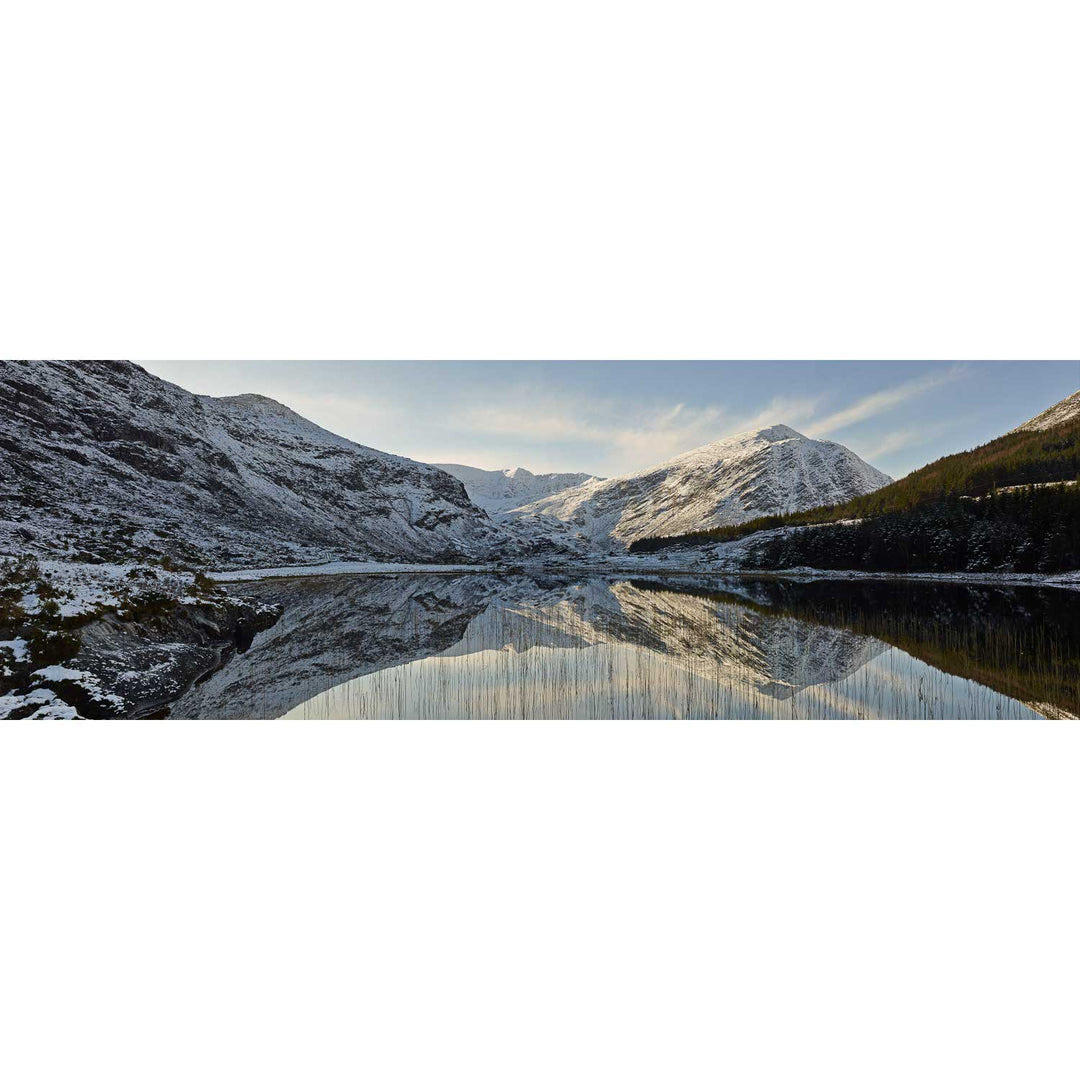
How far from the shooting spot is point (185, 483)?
7612 centimetres

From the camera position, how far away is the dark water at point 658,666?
34.0 feet

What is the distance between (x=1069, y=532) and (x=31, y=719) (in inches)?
2311

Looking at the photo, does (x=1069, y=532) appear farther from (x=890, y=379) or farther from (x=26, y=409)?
(x=26, y=409)

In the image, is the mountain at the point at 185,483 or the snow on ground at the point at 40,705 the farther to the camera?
the mountain at the point at 185,483

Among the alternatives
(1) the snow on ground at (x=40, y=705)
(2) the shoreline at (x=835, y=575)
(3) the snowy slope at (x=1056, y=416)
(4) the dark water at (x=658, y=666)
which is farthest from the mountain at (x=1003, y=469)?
(1) the snow on ground at (x=40, y=705)

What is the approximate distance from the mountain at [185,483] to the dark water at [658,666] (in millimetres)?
14514

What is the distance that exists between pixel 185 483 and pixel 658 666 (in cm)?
8638

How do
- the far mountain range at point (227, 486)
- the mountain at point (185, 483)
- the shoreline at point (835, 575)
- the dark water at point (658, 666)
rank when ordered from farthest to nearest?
the far mountain range at point (227, 486)
the mountain at point (185, 483)
the shoreline at point (835, 575)
the dark water at point (658, 666)

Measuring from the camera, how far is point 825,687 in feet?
37.6

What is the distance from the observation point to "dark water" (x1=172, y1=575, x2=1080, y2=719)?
10.4 m

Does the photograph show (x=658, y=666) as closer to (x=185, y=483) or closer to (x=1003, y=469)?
(x=1003, y=469)

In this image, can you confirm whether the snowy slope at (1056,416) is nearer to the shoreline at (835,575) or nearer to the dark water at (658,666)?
the shoreline at (835,575)

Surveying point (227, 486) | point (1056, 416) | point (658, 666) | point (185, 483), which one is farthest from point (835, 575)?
point (227, 486)

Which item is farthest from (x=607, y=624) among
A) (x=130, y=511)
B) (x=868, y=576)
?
(x=130, y=511)
